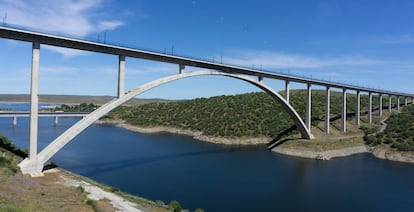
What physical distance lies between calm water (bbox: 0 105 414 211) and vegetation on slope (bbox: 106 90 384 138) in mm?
11295

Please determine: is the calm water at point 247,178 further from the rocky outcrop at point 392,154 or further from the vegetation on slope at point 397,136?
the vegetation on slope at point 397,136

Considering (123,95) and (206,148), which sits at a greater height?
(123,95)

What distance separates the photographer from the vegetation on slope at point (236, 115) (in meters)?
51.0

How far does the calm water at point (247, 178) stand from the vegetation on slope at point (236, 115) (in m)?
11.3

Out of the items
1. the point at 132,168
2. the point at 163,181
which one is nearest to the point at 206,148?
the point at 132,168

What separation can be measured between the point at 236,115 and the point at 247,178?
97.6 feet

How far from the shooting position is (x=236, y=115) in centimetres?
5688

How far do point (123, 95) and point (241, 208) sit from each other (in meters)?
10.4

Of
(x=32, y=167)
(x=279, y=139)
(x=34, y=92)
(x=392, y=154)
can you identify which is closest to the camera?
(x=34, y=92)

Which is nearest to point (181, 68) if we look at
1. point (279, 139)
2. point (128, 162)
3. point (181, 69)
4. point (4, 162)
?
point (181, 69)

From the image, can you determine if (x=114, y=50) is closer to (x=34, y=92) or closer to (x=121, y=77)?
(x=121, y=77)

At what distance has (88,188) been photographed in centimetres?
1784

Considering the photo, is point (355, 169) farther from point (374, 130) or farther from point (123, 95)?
point (123, 95)

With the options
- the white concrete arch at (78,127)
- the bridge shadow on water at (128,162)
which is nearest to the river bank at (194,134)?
the bridge shadow on water at (128,162)
